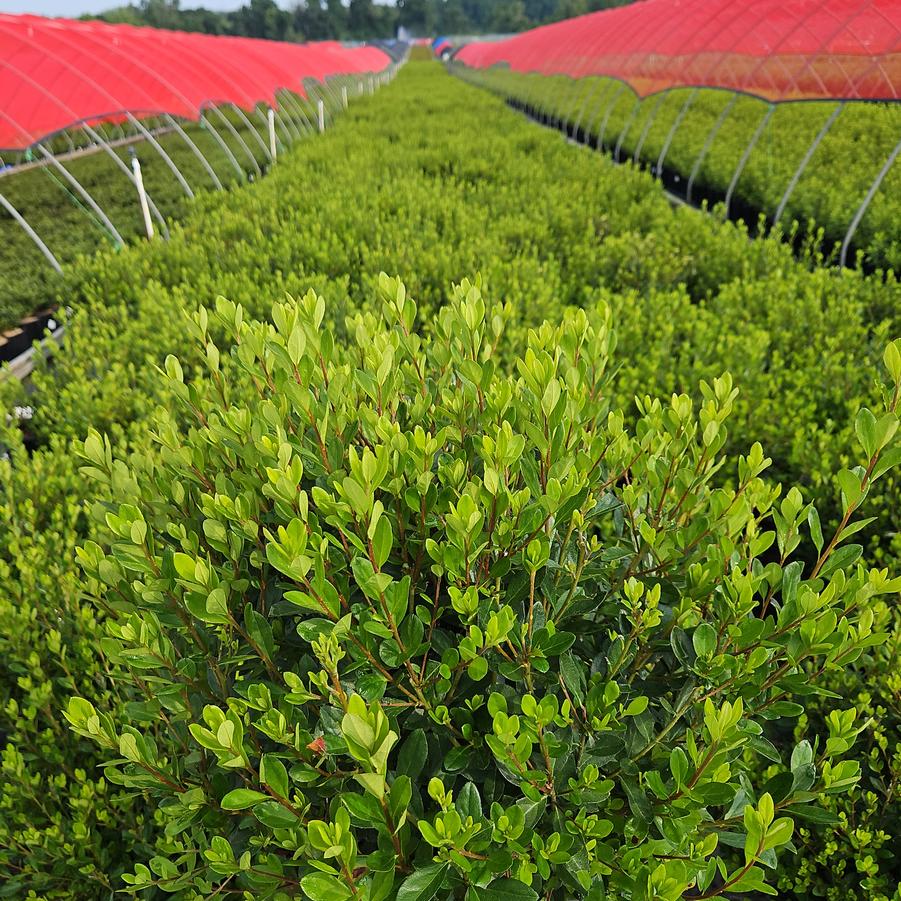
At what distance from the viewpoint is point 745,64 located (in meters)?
10.6

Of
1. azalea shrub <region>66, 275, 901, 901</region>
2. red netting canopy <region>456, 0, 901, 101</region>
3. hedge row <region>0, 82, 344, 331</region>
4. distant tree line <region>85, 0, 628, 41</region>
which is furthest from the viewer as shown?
distant tree line <region>85, 0, 628, 41</region>

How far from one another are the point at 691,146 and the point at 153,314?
464 inches

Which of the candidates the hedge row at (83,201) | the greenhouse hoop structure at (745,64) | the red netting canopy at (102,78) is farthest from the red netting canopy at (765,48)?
the red netting canopy at (102,78)

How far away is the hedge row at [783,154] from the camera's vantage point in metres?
7.87

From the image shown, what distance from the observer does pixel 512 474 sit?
4.91 ft

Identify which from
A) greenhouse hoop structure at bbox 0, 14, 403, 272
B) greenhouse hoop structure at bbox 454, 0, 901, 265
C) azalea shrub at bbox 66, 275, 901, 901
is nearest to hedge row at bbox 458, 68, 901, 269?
greenhouse hoop structure at bbox 454, 0, 901, 265

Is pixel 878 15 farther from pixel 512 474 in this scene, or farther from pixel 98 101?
pixel 98 101

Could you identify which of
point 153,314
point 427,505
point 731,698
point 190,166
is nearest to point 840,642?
point 731,698

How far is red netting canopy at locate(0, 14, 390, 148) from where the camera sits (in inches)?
336

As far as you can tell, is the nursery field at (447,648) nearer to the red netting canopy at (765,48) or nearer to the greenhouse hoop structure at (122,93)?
the greenhouse hoop structure at (122,93)

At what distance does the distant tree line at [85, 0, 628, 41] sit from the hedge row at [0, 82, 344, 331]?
213 ft

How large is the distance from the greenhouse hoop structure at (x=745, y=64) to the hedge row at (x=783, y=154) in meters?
0.10

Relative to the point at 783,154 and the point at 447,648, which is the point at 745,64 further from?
the point at 447,648

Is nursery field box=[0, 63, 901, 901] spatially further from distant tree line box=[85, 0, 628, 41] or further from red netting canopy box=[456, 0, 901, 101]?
distant tree line box=[85, 0, 628, 41]
